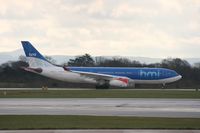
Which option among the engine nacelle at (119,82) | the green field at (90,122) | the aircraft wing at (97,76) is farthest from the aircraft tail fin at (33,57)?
the green field at (90,122)

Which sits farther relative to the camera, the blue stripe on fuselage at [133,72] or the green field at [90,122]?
the blue stripe on fuselage at [133,72]

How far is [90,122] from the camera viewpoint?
62.1ft

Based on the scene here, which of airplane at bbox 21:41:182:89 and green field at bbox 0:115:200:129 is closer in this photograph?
green field at bbox 0:115:200:129

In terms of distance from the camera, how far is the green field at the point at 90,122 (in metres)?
17.4

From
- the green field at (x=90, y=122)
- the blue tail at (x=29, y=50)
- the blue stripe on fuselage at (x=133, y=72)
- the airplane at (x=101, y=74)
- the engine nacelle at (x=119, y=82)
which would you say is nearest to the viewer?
the green field at (x=90, y=122)

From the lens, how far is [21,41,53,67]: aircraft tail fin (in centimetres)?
6850

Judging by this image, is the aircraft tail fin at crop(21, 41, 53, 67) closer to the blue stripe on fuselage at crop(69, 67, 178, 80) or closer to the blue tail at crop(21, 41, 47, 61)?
the blue tail at crop(21, 41, 47, 61)

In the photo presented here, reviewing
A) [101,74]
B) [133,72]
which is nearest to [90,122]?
[101,74]

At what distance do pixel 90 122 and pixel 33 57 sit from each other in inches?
1986

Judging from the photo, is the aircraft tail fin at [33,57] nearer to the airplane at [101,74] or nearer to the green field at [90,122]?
the airplane at [101,74]

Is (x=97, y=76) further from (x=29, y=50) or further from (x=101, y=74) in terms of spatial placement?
(x=29, y=50)

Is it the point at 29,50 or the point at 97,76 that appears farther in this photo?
the point at 29,50

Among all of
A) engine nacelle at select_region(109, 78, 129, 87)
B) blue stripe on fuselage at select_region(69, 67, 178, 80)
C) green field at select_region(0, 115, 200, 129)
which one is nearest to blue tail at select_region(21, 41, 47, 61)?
blue stripe on fuselage at select_region(69, 67, 178, 80)

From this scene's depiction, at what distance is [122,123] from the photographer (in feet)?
60.6
